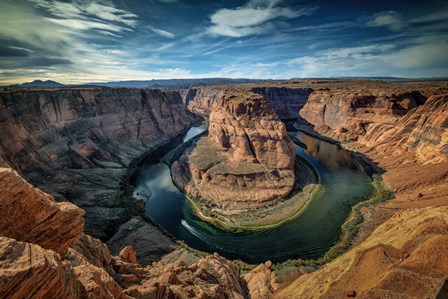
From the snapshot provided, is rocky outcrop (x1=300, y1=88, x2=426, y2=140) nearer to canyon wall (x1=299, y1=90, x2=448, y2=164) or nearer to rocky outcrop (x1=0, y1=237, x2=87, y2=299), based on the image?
canyon wall (x1=299, y1=90, x2=448, y2=164)

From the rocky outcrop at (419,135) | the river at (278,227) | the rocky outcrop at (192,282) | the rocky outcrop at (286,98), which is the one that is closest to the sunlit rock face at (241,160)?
the river at (278,227)

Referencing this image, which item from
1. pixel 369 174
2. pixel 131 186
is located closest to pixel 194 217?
pixel 131 186

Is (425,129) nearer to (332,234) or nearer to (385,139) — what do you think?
(385,139)

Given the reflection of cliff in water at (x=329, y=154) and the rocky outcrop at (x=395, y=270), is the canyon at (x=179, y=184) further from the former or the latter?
the reflection of cliff in water at (x=329, y=154)

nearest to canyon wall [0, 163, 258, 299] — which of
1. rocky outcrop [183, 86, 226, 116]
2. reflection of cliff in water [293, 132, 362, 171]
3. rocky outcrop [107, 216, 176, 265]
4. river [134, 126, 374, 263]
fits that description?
rocky outcrop [107, 216, 176, 265]

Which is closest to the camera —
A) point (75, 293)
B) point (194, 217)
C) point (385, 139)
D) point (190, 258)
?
point (75, 293)
